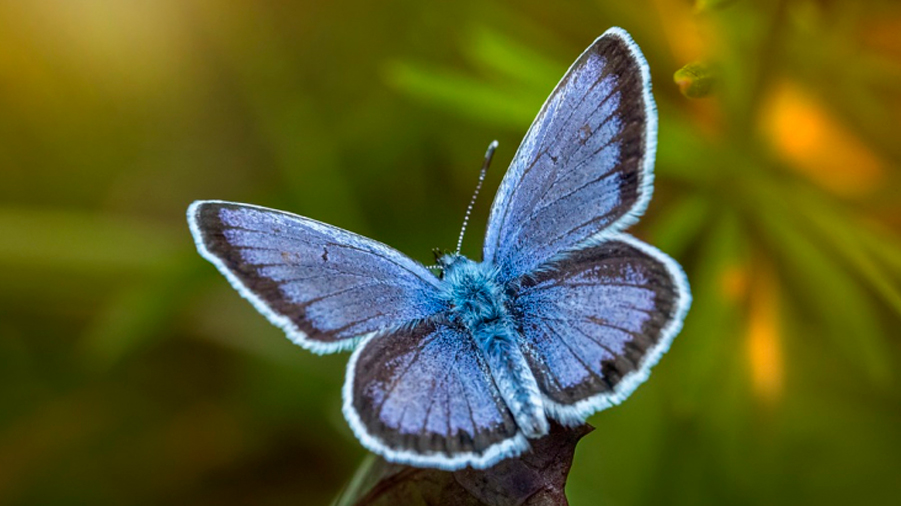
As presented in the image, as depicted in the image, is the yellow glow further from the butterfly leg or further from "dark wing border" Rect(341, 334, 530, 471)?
"dark wing border" Rect(341, 334, 530, 471)

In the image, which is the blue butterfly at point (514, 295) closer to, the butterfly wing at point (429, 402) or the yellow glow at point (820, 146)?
the butterfly wing at point (429, 402)

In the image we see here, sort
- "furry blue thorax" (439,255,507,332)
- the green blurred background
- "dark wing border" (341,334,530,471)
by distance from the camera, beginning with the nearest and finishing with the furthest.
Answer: "dark wing border" (341,334,530,471)
"furry blue thorax" (439,255,507,332)
the green blurred background

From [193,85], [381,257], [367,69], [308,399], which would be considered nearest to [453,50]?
[367,69]

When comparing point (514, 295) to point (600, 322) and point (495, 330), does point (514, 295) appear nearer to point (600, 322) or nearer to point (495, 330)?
point (495, 330)

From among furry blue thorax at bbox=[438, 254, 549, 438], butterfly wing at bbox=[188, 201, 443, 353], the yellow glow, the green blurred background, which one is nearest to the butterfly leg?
furry blue thorax at bbox=[438, 254, 549, 438]

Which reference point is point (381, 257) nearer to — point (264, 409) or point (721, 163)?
point (721, 163)

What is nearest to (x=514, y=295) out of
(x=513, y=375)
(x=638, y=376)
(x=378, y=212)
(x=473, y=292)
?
(x=473, y=292)

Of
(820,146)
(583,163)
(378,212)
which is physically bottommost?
(820,146)

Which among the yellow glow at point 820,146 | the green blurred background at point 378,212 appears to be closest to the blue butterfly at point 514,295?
the green blurred background at point 378,212
